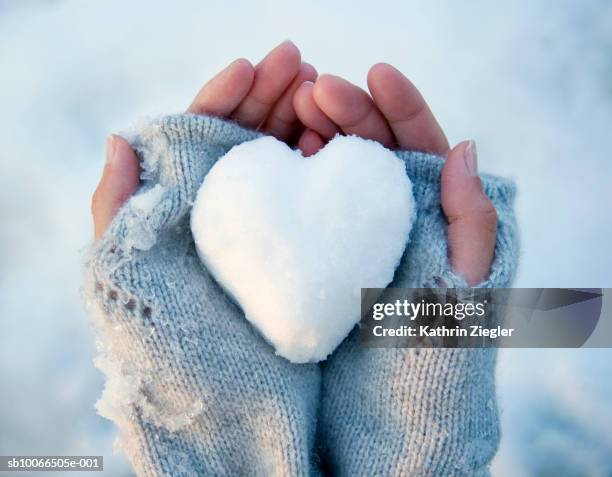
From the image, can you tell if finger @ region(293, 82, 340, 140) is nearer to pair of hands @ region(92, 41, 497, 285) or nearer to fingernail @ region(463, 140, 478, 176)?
pair of hands @ region(92, 41, 497, 285)

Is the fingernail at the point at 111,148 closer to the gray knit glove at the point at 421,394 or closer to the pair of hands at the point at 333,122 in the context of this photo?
the pair of hands at the point at 333,122

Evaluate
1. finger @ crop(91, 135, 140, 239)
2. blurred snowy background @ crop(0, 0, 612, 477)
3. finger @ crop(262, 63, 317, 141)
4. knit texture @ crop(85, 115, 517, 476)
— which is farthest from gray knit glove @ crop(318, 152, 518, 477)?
blurred snowy background @ crop(0, 0, 612, 477)

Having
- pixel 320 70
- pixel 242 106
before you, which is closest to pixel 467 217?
pixel 242 106

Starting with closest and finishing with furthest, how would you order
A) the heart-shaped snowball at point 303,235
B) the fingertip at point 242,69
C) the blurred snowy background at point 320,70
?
the heart-shaped snowball at point 303,235
the fingertip at point 242,69
the blurred snowy background at point 320,70

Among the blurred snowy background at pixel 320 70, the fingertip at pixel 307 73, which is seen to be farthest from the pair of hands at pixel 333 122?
the blurred snowy background at pixel 320 70

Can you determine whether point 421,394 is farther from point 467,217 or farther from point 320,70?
point 320,70

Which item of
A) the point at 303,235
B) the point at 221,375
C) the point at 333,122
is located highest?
the point at 333,122

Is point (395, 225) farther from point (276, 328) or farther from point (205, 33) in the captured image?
point (205, 33)
